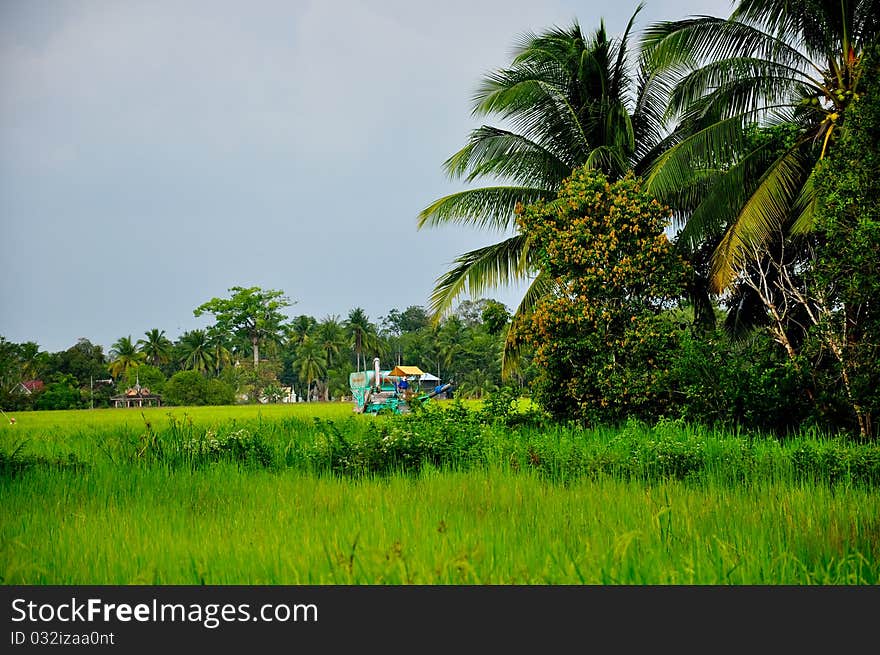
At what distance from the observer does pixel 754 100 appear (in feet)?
29.0

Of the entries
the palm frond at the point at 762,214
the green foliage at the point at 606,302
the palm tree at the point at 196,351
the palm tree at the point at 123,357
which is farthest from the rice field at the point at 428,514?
the palm tree at the point at 196,351

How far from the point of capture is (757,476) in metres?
5.03

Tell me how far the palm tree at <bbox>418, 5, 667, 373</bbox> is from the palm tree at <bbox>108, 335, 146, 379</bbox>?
8582 mm

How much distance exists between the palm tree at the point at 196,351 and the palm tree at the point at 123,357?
263 inches

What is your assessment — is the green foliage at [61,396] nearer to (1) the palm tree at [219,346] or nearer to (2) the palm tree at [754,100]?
(2) the palm tree at [754,100]

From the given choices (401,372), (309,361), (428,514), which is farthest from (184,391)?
(309,361)

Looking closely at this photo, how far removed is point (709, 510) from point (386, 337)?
1715 inches

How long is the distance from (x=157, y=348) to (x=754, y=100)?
21.2 metres

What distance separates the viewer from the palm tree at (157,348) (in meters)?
24.2

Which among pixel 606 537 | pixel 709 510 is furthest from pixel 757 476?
pixel 606 537

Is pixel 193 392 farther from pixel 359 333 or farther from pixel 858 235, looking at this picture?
pixel 359 333
